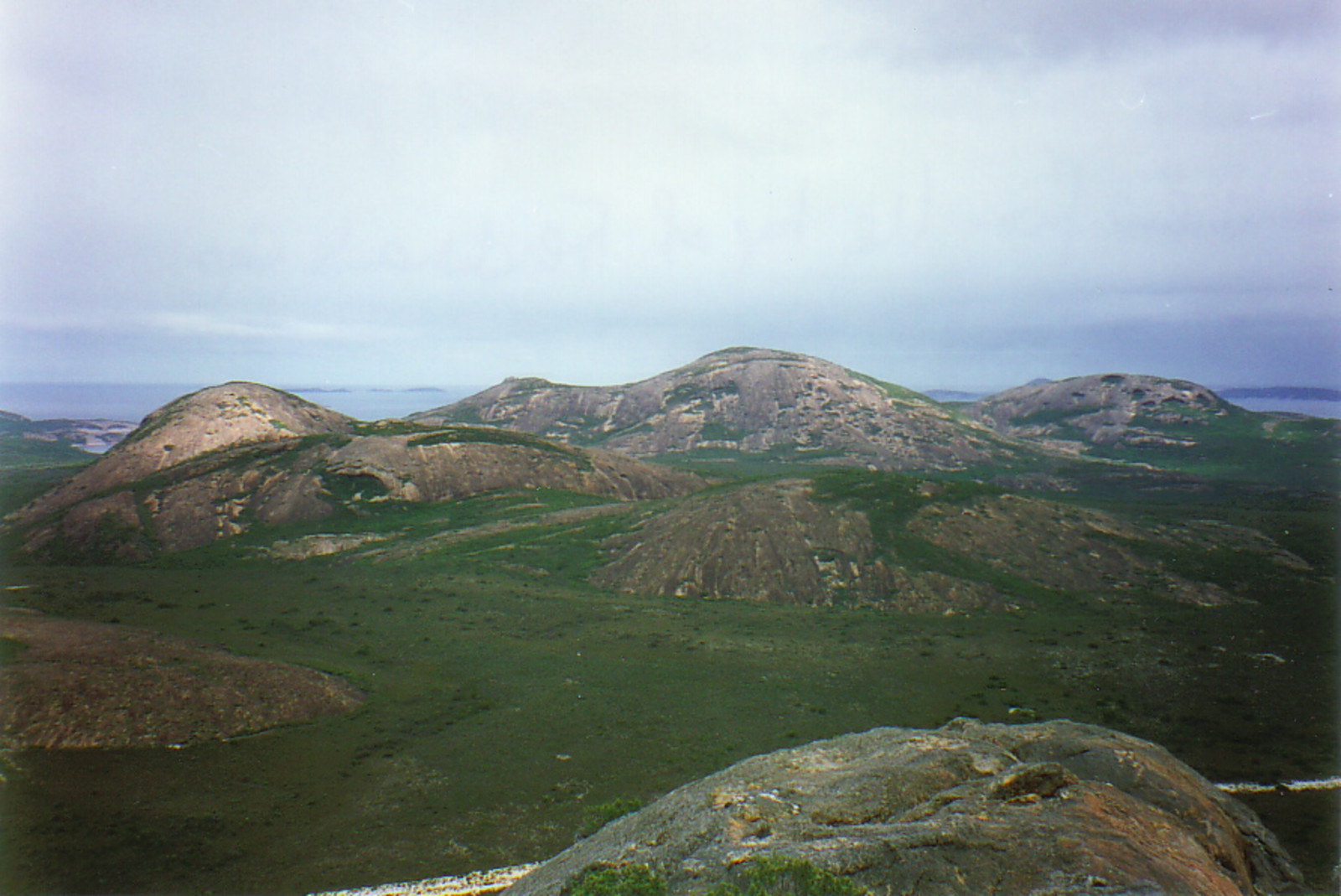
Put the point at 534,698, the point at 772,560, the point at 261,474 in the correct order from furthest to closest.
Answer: the point at 261,474 < the point at 772,560 < the point at 534,698

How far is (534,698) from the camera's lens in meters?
44.6

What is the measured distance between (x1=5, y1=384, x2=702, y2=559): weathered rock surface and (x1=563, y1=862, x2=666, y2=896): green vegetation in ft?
338

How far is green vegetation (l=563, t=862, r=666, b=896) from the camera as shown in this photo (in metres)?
16.7

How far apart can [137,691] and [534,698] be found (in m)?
23.5

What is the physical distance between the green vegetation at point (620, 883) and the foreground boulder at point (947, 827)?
0.23ft

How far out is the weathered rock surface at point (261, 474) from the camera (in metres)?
97.9

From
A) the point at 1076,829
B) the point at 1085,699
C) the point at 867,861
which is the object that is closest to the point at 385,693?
the point at 867,861

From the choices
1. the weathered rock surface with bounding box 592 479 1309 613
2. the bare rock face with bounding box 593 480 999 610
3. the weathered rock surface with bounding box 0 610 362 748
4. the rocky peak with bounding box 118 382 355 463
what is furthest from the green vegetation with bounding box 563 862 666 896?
the rocky peak with bounding box 118 382 355 463

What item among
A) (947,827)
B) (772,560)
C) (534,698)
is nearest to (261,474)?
(772,560)

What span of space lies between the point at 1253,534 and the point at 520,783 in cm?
10530

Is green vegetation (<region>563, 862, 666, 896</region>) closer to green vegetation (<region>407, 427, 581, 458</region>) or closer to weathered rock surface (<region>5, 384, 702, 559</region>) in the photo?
weathered rock surface (<region>5, 384, 702, 559</region>)

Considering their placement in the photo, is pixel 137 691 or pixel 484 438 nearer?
pixel 137 691

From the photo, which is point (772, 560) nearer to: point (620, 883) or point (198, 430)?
point (620, 883)

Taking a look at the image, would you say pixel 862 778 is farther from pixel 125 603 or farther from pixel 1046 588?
pixel 125 603
